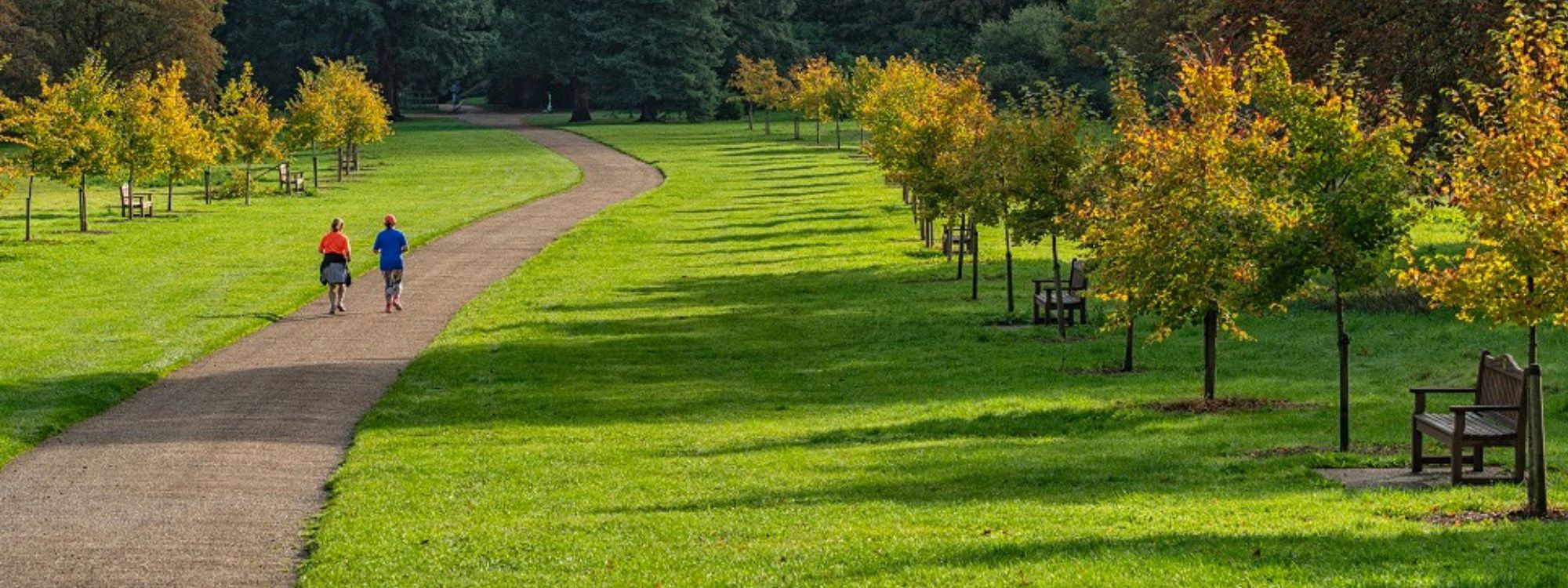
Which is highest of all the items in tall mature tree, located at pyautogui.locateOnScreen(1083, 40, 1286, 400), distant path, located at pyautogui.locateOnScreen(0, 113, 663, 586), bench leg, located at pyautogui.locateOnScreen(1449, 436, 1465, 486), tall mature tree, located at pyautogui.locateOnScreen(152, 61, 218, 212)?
tall mature tree, located at pyautogui.locateOnScreen(152, 61, 218, 212)

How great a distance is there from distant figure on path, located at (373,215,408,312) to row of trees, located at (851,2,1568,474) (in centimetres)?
1253

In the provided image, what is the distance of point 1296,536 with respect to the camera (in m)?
14.3

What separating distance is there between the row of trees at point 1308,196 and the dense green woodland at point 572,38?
66.6 meters

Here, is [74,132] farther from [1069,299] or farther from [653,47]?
[653,47]

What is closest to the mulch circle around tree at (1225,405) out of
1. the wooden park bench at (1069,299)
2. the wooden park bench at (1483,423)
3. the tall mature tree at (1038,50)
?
the wooden park bench at (1483,423)

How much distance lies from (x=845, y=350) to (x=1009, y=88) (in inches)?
3265

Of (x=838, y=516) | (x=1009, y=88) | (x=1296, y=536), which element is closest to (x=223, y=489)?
(x=838, y=516)

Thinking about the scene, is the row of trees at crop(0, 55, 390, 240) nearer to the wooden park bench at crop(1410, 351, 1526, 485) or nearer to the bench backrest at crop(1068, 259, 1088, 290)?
the bench backrest at crop(1068, 259, 1088, 290)

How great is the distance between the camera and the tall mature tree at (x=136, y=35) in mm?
106188

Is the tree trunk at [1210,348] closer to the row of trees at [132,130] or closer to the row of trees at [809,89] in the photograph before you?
the row of trees at [132,130]

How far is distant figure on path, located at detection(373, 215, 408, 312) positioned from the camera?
35656 millimetres

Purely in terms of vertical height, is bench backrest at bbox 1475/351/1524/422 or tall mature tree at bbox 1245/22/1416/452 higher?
tall mature tree at bbox 1245/22/1416/452

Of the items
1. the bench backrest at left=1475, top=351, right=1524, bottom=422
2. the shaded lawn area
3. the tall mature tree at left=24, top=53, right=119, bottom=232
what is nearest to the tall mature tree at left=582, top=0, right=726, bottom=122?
the tall mature tree at left=24, top=53, right=119, bottom=232

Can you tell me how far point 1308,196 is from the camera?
20.5 meters
